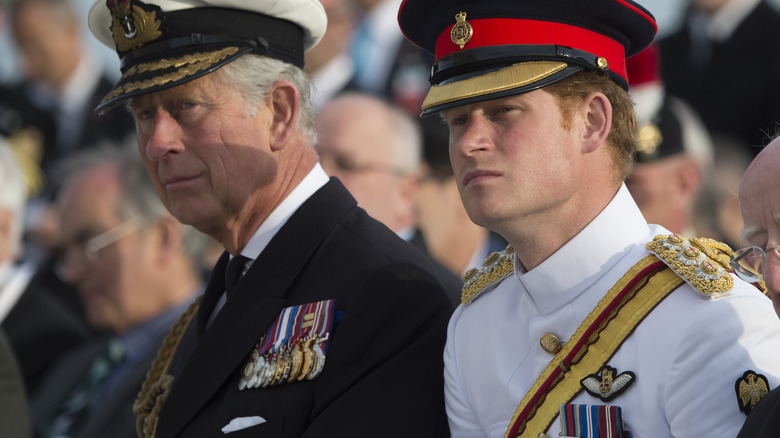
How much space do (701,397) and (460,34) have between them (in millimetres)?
1113

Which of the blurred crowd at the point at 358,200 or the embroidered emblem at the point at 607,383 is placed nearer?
the embroidered emblem at the point at 607,383

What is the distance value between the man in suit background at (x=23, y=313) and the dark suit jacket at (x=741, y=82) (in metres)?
3.72

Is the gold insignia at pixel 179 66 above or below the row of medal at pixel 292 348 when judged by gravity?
above

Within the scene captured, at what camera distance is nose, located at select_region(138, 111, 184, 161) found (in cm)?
366

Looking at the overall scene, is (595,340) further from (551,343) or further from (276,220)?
(276,220)

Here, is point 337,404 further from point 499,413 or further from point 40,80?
point 40,80

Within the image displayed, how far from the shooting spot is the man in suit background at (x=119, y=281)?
18.7 feet

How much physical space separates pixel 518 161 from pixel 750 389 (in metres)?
0.76

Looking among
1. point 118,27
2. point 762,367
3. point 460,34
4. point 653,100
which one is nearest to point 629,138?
point 460,34

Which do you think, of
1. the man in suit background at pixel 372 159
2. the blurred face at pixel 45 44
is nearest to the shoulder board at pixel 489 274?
the man in suit background at pixel 372 159

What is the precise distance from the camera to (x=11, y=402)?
4598 mm

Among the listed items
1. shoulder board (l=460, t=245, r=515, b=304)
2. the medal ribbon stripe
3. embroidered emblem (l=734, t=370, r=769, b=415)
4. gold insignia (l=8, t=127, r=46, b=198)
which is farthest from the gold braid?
gold insignia (l=8, t=127, r=46, b=198)

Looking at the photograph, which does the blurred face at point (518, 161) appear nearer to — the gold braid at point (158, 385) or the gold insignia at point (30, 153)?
the gold braid at point (158, 385)

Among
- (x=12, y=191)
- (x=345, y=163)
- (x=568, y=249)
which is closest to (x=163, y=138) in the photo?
(x=568, y=249)
